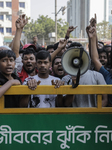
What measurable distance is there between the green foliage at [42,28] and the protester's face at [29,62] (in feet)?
200

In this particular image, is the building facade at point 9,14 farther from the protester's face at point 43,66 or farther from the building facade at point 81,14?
the protester's face at point 43,66

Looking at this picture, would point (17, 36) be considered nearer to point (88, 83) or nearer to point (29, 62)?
point (29, 62)

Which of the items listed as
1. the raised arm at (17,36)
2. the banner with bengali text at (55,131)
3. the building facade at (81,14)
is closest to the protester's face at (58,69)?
the raised arm at (17,36)

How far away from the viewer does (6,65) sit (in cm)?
Result: 283

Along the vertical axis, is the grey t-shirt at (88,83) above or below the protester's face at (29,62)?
below

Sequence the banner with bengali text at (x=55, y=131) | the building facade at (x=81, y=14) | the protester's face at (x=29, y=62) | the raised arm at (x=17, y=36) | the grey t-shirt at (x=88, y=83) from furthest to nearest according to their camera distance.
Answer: the building facade at (x=81, y=14) < the protester's face at (x=29, y=62) < the raised arm at (x=17, y=36) < the grey t-shirt at (x=88, y=83) < the banner with bengali text at (x=55, y=131)

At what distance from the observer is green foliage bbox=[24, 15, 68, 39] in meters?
65.4

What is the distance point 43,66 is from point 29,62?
80cm

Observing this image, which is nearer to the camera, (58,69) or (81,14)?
(58,69)

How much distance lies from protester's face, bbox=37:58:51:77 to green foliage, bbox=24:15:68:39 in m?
61.7

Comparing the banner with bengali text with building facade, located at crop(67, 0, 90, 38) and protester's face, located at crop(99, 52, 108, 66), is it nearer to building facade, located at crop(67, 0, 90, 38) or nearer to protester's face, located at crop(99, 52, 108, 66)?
protester's face, located at crop(99, 52, 108, 66)

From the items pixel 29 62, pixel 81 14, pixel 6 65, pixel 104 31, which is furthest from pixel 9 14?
pixel 6 65

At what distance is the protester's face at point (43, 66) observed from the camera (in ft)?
10.5

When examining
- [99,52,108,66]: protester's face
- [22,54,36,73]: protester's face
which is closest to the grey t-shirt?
[22,54,36,73]: protester's face
